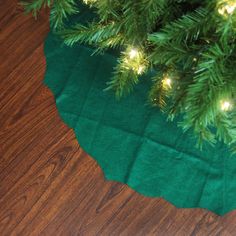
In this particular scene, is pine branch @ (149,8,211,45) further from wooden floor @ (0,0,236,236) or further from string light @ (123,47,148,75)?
wooden floor @ (0,0,236,236)

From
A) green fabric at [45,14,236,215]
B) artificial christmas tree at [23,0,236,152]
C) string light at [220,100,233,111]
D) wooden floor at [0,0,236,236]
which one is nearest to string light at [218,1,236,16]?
artificial christmas tree at [23,0,236,152]

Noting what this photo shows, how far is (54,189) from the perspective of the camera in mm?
925

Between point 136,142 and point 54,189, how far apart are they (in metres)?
0.25

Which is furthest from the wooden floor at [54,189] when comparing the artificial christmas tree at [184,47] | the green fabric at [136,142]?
the artificial christmas tree at [184,47]

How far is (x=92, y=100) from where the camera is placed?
962 mm

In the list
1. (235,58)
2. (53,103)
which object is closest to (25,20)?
(53,103)

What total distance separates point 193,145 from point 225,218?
0.20m

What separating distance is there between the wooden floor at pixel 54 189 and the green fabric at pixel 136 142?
3cm

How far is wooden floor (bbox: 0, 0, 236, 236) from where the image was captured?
90 centimetres

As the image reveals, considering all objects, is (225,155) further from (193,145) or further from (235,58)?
(235,58)

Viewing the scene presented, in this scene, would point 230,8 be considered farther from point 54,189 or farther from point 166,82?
point 54,189

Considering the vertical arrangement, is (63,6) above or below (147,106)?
above

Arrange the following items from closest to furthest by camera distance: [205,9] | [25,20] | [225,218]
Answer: [205,9]
[225,218]
[25,20]

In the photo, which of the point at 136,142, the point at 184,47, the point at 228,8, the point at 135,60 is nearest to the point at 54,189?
the point at 136,142
